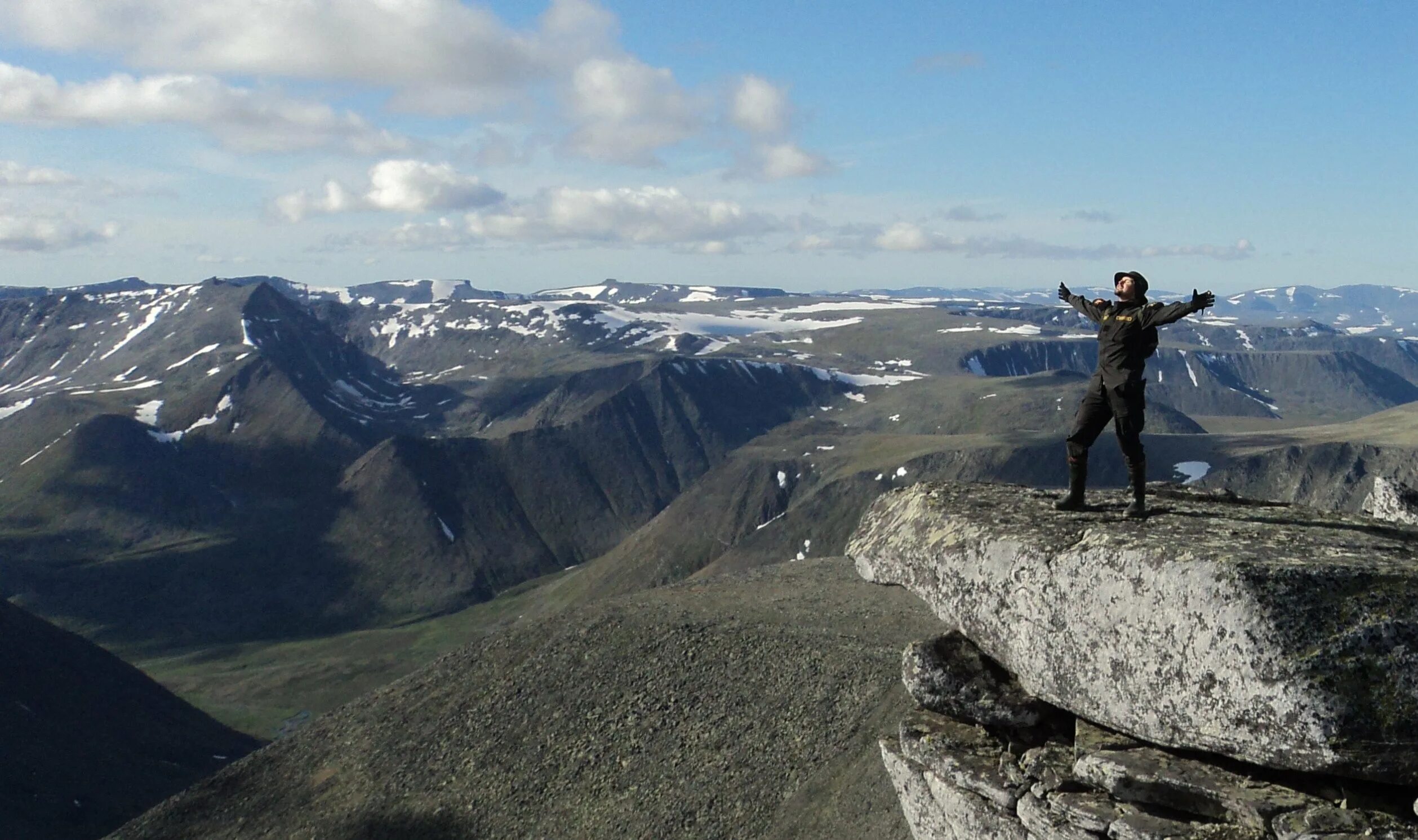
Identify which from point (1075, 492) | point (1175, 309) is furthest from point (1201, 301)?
point (1075, 492)

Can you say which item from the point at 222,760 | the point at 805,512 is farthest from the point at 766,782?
the point at 805,512

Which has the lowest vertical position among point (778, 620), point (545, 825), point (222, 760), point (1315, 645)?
point (222, 760)

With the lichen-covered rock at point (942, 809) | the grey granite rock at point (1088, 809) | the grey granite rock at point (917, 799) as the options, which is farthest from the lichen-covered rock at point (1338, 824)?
the grey granite rock at point (917, 799)

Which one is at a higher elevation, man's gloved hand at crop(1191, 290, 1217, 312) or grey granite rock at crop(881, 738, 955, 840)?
man's gloved hand at crop(1191, 290, 1217, 312)

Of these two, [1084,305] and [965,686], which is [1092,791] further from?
[1084,305]

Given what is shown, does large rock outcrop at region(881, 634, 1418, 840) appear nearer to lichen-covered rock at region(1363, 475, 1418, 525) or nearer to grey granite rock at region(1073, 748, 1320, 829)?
grey granite rock at region(1073, 748, 1320, 829)

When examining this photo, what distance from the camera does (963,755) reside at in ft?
54.9

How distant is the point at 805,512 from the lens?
142 m

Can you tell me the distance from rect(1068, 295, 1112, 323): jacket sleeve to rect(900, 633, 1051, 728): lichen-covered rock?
638cm

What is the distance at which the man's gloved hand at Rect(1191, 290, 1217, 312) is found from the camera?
15.9 metres

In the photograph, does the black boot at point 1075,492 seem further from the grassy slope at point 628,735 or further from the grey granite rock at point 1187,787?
the grassy slope at point 628,735

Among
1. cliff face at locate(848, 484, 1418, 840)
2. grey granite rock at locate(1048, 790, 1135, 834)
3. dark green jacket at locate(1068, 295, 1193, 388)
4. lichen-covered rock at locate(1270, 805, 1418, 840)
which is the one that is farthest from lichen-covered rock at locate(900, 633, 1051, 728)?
dark green jacket at locate(1068, 295, 1193, 388)

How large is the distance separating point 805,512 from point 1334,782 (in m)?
129

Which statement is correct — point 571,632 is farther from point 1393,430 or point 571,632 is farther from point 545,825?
point 1393,430
